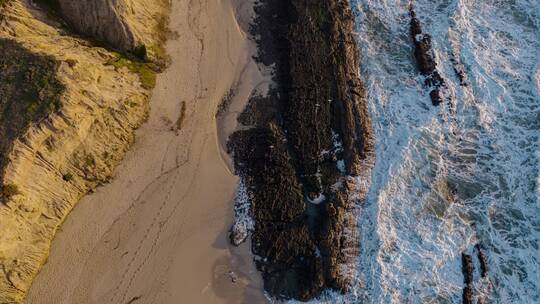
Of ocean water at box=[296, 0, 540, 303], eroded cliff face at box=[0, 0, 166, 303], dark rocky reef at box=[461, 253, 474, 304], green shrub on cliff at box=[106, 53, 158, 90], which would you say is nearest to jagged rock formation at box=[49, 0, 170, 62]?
green shrub on cliff at box=[106, 53, 158, 90]

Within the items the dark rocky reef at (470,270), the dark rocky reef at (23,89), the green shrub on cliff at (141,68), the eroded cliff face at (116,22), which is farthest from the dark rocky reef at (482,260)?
the dark rocky reef at (23,89)

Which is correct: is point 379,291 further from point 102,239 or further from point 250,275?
point 102,239

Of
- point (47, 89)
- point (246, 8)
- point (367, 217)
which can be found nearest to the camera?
point (47, 89)

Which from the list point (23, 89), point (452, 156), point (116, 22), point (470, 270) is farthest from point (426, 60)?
point (23, 89)

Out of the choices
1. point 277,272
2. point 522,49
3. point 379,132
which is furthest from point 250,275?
point 522,49

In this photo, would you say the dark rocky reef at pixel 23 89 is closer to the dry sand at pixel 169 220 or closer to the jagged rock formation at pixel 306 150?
the dry sand at pixel 169 220

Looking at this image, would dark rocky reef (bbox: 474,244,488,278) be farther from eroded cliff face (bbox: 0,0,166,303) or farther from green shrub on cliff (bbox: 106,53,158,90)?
green shrub on cliff (bbox: 106,53,158,90)

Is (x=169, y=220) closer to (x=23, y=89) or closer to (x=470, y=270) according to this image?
(x=23, y=89)
